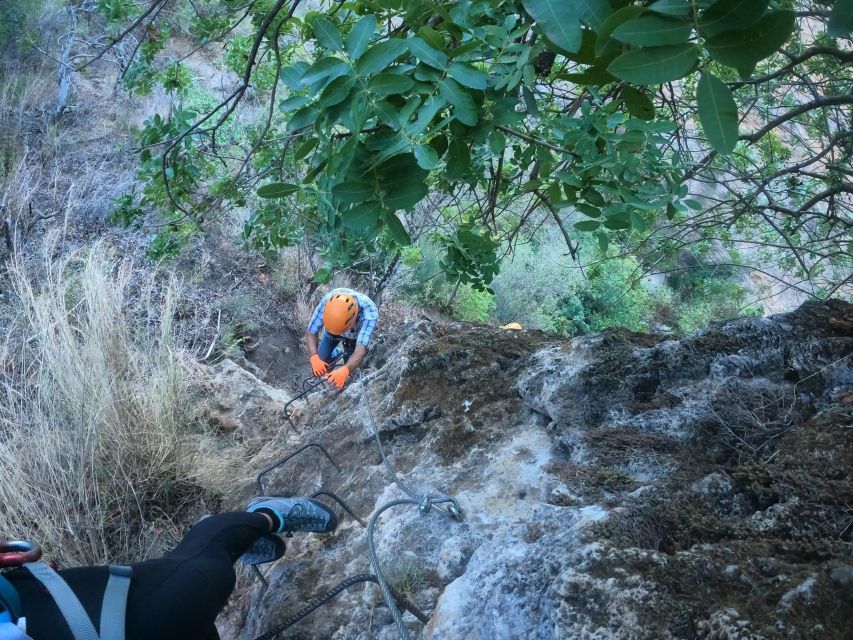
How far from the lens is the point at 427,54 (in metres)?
1.32

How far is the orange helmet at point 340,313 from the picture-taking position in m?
Result: 5.08

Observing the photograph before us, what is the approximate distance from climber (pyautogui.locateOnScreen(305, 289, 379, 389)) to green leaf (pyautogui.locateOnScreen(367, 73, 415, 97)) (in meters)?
3.56

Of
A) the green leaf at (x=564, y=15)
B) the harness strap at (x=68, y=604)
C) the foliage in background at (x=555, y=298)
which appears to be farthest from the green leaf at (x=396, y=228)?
the foliage in background at (x=555, y=298)

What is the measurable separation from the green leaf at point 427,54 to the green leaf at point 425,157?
0.17 meters

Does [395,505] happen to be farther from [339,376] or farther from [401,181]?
[339,376]

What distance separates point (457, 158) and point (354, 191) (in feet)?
0.88

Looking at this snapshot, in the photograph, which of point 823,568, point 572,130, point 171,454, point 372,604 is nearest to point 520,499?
point 372,604

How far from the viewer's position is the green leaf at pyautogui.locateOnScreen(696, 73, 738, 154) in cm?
96

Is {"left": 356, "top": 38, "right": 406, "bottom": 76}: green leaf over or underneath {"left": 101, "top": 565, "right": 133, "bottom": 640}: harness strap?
over

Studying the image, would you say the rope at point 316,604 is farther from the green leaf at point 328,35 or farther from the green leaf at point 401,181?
the green leaf at point 328,35

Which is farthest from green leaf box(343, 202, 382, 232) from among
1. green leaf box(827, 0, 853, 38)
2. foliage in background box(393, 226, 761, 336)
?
foliage in background box(393, 226, 761, 336)

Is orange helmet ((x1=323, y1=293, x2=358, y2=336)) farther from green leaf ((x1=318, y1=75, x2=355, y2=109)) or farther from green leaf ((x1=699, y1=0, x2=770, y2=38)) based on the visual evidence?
green leaf ((x1=699, y1=0, x2=770, y2=38))

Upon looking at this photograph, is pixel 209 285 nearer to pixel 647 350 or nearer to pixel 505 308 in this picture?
pixel 505 308

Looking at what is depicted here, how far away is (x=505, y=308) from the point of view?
9.23 meters
